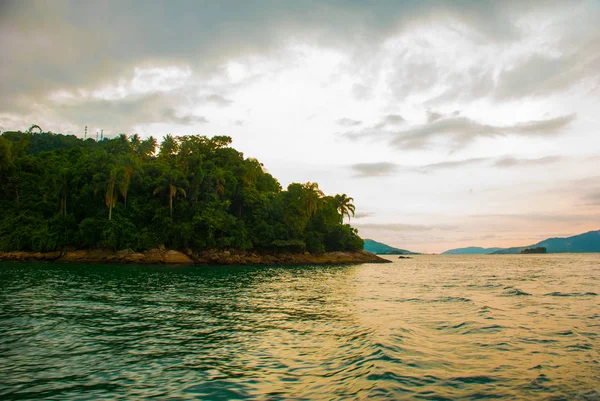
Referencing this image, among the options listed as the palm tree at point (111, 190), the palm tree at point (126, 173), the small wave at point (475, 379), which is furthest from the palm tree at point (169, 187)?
the small wave at point (475, 379)

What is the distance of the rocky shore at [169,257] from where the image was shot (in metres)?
58.1

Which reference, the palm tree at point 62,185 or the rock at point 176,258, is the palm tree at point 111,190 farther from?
the rock at point 176,258

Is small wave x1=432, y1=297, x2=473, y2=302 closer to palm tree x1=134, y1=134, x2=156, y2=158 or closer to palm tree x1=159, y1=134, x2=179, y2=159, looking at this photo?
palm tree x1=159, y1=134, x2=179, y2=159

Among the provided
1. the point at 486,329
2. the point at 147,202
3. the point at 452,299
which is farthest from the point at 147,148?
the point at 486,329

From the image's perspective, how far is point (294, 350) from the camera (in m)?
10.7

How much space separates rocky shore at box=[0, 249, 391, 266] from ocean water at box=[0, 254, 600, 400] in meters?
41.2

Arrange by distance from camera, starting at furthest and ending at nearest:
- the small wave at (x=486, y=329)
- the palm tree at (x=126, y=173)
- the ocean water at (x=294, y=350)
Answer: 1. the palm tree at (x=126, y=173)
2. the small wave at (x=486, y=329)
3. the ocean water at (x=294, y=350)

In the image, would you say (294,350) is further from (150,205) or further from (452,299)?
(150,205)

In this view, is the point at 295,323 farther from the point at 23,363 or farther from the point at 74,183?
the point at 74,183

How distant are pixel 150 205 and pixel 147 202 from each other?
196 cm

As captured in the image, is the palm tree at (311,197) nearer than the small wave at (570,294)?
No

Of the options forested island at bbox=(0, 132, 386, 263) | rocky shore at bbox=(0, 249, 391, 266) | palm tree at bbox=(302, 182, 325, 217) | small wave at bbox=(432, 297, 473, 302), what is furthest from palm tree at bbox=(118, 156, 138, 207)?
small wave at bbox=(432, 297, 473, 302)

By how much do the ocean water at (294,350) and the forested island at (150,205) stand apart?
45.0 metres

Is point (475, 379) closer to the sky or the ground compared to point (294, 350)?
closer to the sky
